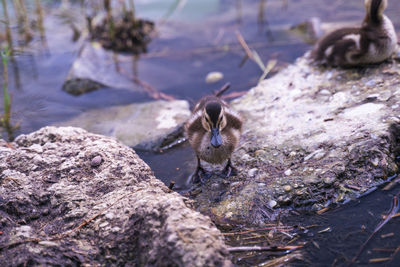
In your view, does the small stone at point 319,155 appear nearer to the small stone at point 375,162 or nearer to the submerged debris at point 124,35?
the small stone at point 375,162

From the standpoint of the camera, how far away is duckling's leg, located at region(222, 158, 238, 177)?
152 inches

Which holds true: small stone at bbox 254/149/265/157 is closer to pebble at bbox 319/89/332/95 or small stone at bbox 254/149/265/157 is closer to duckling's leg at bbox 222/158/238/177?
duckling's leg at bbox 222/158/238/177

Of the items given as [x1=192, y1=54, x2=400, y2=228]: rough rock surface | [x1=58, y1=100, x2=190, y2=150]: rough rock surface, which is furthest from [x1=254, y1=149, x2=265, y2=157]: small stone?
[x1=58, y1=100, x2=190, y2=150]: rough rock surface

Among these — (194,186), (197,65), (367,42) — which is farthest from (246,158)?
(197,65)

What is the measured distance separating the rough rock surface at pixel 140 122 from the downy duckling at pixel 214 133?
2.62 ft

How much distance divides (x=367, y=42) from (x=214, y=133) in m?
2.55

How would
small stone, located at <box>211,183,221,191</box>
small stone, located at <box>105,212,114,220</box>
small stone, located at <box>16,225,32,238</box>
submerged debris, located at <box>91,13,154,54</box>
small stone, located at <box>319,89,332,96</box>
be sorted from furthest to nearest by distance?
submerged debris, located at <box>91,13,154,54</box> < small stone, located at <box>319,89,332,96</box> < small stone, located at <box>211,183,221,191</box> < small stone, located at <box>105,212,114,220</box> < small stone, located at <box>16,225,32,238</box>

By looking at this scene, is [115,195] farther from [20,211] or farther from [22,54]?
[22,54]

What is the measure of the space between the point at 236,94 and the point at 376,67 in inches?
74.2

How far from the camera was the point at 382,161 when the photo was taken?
336 cm

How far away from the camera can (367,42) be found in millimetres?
4852

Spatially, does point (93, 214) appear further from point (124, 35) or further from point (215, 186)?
point (124, 35)

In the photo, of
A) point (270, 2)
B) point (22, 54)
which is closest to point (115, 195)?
point (22, 54)

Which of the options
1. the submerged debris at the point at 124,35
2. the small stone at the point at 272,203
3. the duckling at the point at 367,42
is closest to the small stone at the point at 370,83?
the duckling at the point at 367,42
